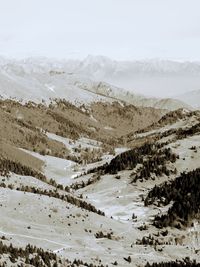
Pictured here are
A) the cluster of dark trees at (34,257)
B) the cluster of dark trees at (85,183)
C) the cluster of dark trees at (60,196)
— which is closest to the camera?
the cluster of dark trees at (34,257)

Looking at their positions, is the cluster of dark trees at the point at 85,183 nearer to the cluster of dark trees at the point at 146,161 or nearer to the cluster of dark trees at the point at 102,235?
the cluster of dark trees at the point at 146,161

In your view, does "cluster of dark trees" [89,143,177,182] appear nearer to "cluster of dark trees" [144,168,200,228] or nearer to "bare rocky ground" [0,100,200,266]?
"bare rocky ground" [0,100,200,266]

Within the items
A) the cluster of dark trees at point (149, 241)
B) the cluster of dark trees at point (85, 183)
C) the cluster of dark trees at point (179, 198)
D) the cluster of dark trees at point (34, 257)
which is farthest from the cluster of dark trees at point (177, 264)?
the cluster of dark trees at point (85, 183)

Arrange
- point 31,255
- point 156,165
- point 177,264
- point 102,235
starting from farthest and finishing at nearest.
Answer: point 156,165, point 102,235, point 177,264, point 31,255

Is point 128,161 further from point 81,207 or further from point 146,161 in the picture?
point 81,207

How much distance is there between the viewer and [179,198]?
158 ft

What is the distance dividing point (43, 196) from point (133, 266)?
13.8 meters

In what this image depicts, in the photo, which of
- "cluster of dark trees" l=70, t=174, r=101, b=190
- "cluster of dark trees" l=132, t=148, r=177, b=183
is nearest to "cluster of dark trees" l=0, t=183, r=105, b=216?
"cluster of dark trees" l=132, t=148, r=177, b=183

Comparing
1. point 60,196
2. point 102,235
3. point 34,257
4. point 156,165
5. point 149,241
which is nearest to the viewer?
point 34,257

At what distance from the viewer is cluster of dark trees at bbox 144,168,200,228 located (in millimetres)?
43875

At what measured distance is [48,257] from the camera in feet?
98.5

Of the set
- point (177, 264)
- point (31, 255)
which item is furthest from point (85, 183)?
point (31, 255)

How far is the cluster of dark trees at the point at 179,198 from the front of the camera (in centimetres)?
4388

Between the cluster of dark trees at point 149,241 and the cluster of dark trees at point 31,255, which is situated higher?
the cluster of dark trees at point 149,241
